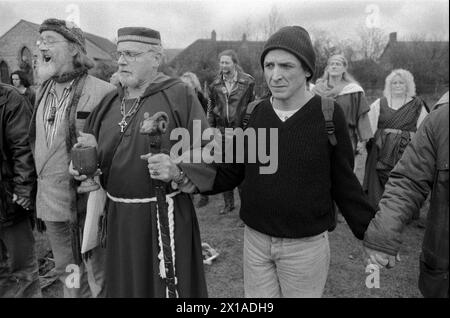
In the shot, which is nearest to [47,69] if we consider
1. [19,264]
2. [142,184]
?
[142,184]

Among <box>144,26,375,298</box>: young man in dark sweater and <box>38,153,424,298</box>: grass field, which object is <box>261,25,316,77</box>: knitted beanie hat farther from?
<box>38,153,424,298</box>: grass field

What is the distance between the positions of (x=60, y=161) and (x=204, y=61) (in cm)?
614

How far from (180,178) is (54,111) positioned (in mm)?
1156

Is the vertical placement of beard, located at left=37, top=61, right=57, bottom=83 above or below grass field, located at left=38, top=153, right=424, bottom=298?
above

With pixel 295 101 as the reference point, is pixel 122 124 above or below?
below

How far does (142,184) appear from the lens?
2055 millimetres

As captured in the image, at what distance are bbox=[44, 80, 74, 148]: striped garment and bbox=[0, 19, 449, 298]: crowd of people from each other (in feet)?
0.03

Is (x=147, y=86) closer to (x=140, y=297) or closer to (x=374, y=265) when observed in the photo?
(x=140, y=297)

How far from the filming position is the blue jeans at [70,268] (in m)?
2.49

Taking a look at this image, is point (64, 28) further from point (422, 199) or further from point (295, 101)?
point (422, 199)

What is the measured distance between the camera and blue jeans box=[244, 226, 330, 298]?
194cm

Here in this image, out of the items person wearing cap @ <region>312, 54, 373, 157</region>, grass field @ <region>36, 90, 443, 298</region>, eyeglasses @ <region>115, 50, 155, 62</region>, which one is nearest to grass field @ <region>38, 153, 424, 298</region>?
grass field @ <region>36, 90, 443, 298</region>

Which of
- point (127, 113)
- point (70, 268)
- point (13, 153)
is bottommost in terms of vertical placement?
point (70, 268)

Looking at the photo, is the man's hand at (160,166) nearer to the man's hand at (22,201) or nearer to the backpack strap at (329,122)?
the backpack strap at (329,122)
